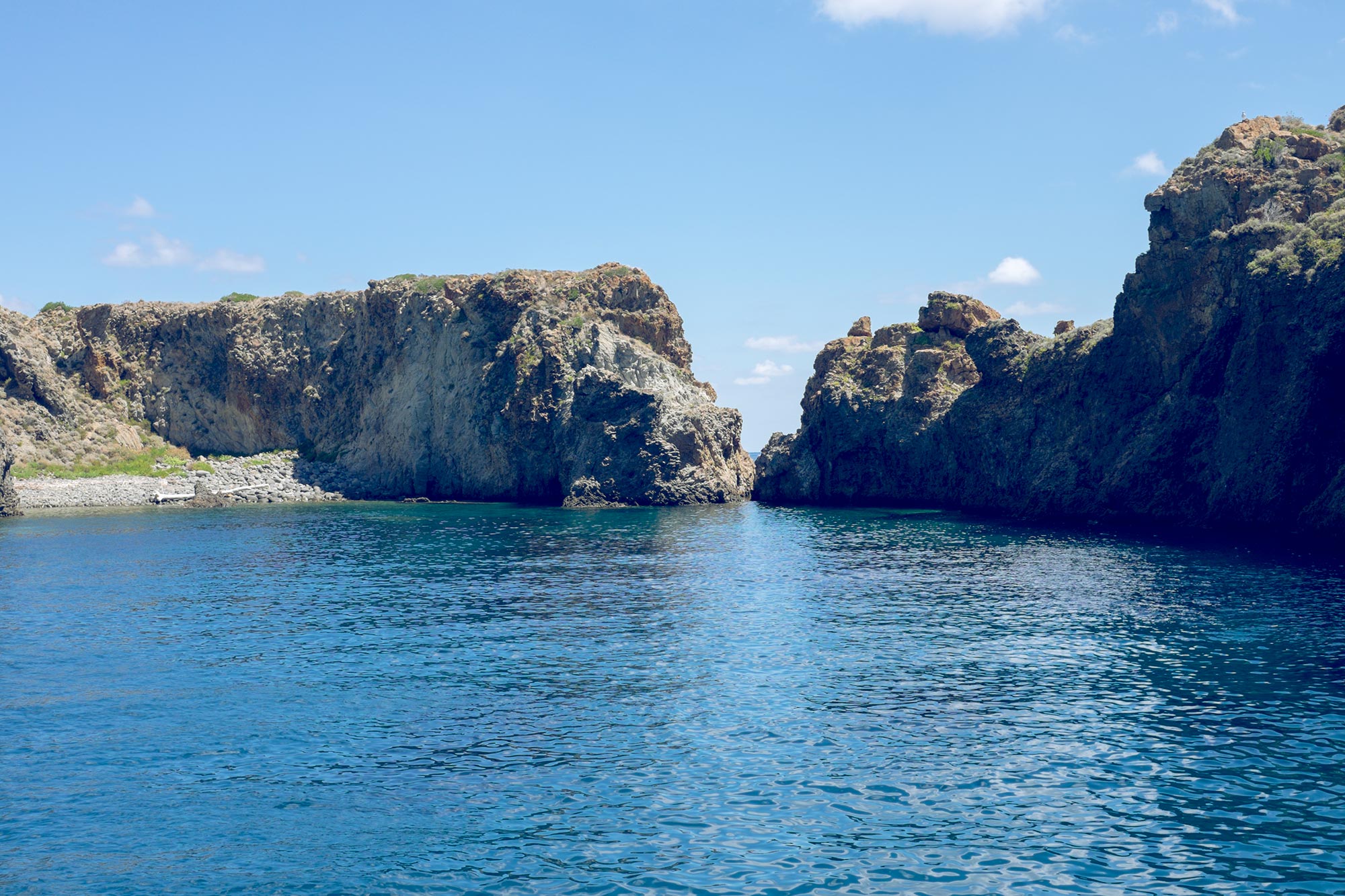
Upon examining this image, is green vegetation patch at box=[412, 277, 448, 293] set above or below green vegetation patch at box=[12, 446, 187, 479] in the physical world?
above

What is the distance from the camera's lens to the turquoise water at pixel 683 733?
21.1 m

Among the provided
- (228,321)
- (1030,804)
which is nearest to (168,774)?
(1030,804)

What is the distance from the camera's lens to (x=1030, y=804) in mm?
23984

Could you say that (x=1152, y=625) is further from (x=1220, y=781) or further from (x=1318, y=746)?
(x=1220, y=781)

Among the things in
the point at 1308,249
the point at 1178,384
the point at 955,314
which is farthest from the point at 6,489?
the point at 1308,249

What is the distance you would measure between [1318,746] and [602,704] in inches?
814

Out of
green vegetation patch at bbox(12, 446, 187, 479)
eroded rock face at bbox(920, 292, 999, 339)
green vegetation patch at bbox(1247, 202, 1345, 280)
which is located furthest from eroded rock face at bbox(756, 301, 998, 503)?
green vegetation patch at bbox(12, 446, 187, 479)

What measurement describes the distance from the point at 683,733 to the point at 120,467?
13848 cm

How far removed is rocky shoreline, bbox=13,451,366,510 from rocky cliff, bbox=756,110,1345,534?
245 ft

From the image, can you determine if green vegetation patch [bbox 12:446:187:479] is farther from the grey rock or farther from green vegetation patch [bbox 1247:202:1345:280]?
green vegetation patch [bbox 1247:202:1345:280]

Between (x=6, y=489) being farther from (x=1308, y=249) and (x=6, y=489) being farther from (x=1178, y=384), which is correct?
(x=1308, y=249)

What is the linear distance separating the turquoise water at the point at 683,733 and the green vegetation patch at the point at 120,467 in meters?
86.3

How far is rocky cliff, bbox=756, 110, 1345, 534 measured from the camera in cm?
7219

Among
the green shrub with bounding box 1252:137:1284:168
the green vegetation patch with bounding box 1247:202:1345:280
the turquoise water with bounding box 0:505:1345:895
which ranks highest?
the green shrub with bounding box 1252:137:1284:168
